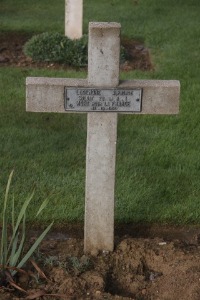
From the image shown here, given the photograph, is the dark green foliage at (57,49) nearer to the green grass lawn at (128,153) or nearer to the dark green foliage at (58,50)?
the dark green foliage at (58,50)

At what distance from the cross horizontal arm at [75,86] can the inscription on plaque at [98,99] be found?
26mm

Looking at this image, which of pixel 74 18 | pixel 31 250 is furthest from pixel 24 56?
pixel 31 250

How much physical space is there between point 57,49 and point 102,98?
16.0 ft

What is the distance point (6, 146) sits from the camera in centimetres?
605

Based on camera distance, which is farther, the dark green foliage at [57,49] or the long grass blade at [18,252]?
the dark green foliage at [57,49]

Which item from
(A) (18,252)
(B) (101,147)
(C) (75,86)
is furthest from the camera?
(B) (101,147)

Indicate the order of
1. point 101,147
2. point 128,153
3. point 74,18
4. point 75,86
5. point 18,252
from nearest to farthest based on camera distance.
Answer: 1. point 18,252
2. point 75,86
3. point 101,147
4. point 128,153
5. point 74,18

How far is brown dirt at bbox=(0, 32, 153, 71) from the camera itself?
28.5ft

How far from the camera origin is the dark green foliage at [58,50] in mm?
8695

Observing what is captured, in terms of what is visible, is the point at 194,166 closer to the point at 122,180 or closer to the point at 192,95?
the point at 122,180

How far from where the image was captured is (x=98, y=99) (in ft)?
13.2

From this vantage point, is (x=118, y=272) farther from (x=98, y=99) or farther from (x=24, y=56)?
(x=24, y=56)

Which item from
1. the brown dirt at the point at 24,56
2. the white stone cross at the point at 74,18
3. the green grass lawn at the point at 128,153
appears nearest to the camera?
the green grass lawn at the point at 128,153

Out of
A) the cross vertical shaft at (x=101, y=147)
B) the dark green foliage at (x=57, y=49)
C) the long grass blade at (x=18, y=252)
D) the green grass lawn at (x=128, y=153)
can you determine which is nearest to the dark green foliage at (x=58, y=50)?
the dark green foliage at (x=57, y=49)
